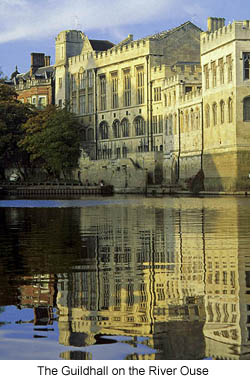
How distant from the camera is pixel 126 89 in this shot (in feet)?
363

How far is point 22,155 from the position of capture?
113 m

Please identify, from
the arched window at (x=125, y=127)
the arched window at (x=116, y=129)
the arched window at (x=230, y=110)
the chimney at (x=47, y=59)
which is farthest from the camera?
the chimney at (x=47, y=59)

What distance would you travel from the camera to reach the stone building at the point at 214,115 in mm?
74625

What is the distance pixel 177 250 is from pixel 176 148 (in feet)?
239

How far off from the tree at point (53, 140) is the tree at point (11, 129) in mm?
1325

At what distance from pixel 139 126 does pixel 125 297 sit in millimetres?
94516

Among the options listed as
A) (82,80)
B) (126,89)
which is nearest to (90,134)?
(82,80)

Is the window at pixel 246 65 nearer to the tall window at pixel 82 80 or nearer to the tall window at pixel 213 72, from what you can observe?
the tall window at pixel 213 72

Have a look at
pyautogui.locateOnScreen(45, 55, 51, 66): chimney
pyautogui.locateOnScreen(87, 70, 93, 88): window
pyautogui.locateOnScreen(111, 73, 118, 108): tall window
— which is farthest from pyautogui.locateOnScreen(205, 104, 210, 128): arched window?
pyautogui.locateOnScreen(45, 55, 51, 66): chimney

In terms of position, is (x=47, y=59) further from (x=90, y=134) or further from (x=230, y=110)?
(x=230, y=110)

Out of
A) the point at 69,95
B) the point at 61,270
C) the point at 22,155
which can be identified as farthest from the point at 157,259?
the point at 69,95

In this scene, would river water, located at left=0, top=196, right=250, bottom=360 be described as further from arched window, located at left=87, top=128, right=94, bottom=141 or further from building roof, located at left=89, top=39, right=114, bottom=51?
building roof, located at left=89, top=39, right=114, bottom=51

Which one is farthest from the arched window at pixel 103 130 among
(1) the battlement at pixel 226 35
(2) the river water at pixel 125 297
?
(2) the river water at pixel 125 297
